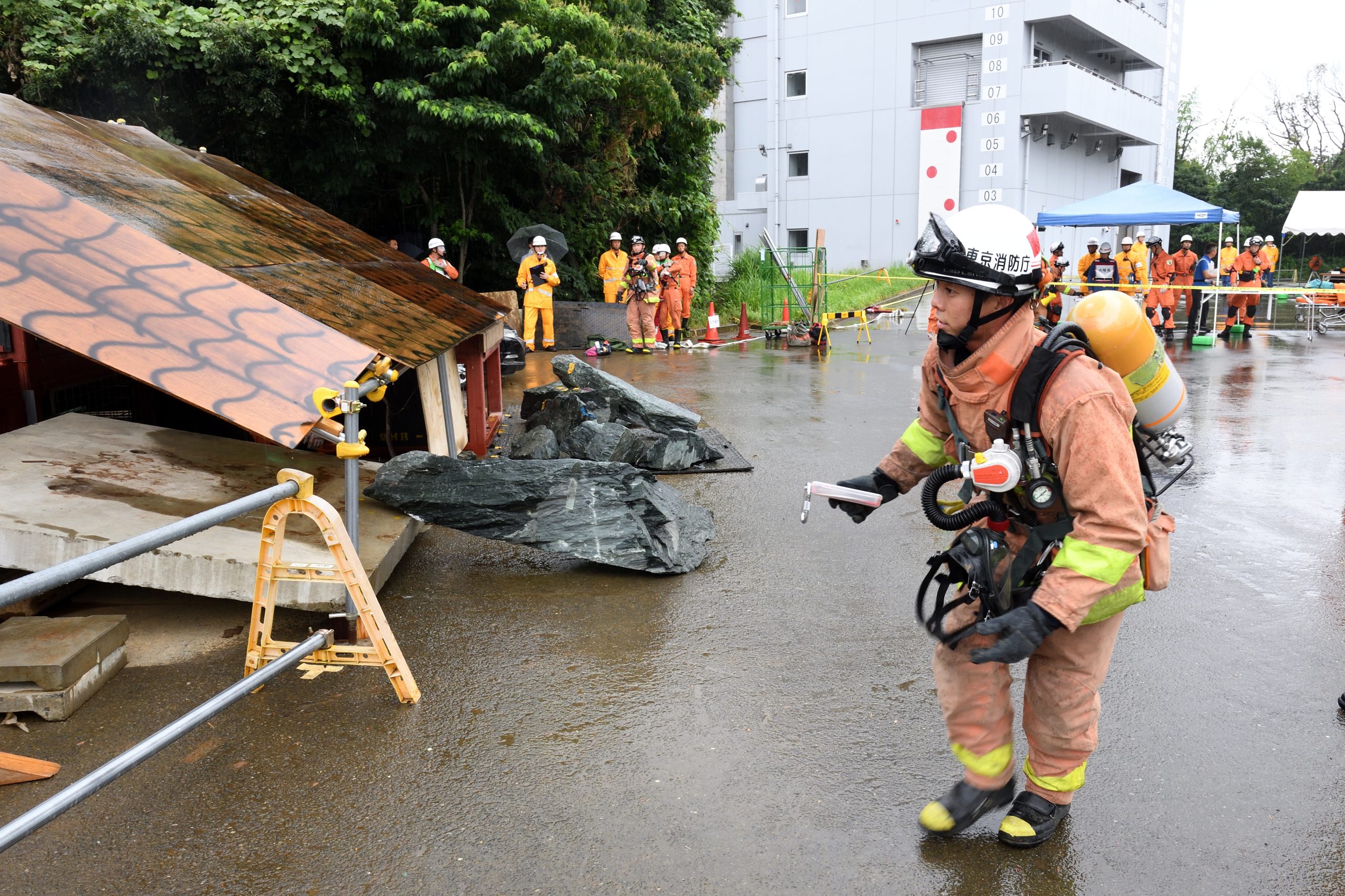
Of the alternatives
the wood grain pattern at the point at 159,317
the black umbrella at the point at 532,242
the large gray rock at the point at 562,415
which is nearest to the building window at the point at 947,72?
the black umbrella at the point at 532,242

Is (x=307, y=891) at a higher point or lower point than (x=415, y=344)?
lower

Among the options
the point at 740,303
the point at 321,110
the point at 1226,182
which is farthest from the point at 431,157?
the point at 1226,182

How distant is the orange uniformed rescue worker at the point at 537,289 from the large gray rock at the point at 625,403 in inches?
314

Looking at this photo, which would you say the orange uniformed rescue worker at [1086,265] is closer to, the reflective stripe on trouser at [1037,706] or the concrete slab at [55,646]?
the reflective stripe on trouser at [1037,706]

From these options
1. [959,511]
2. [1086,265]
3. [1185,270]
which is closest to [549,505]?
[959,511]

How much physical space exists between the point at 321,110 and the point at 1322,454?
14.3m

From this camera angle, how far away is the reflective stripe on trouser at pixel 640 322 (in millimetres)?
17172

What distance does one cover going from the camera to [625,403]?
8.32m

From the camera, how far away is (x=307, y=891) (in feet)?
8.77

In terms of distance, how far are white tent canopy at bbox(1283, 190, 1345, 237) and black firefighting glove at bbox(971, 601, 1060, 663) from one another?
27.2 m

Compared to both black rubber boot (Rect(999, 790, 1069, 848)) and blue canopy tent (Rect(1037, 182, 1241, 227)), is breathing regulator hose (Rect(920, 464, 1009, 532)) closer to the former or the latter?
black rubber boot (Rect(999, 790, 1069, 848))

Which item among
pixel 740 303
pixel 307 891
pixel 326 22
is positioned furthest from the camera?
A: pixel 740 303

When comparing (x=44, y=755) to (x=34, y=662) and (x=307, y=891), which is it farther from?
(x=307, y=891)

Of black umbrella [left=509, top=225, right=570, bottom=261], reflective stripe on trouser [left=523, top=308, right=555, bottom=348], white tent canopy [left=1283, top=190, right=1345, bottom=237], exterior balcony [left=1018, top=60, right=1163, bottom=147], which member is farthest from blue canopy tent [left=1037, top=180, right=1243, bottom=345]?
reflective stripe on trouser [left=523, top=308, right=555, bottom=348]
